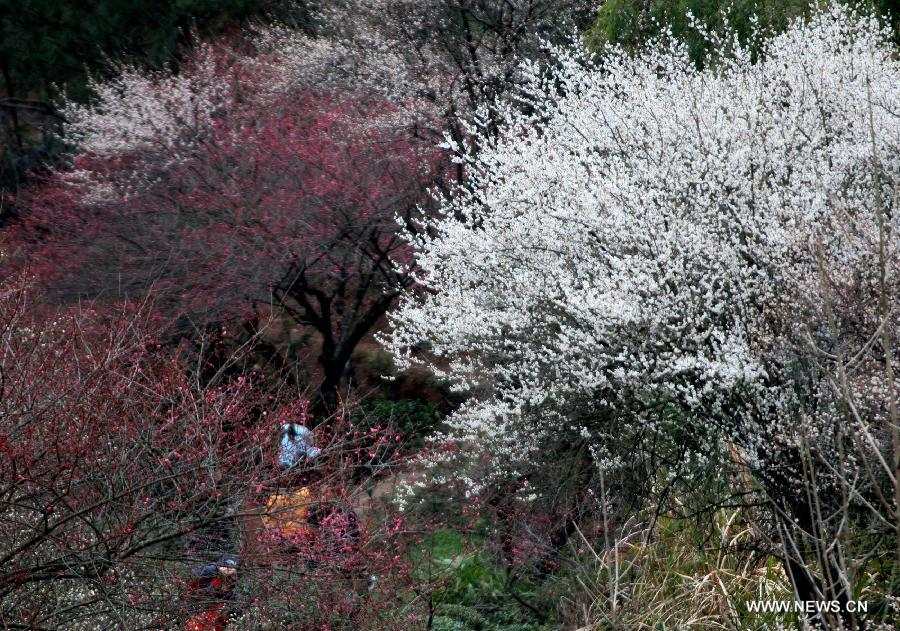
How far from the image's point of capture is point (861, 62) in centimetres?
763

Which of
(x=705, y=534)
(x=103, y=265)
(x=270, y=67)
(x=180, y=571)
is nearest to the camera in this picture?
(x=180, y=571)

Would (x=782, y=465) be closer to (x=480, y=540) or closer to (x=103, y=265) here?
(x=480, y=540)

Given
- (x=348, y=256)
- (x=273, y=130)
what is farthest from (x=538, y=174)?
A: (x=273, y=130)

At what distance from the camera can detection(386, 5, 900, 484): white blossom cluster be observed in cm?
565

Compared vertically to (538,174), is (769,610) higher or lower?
lower

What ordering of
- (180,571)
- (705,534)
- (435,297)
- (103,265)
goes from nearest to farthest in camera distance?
1. (180,571)
2. (705,534)
3. (435,297)
4. (103,265)

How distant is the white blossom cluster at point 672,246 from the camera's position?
5.65m

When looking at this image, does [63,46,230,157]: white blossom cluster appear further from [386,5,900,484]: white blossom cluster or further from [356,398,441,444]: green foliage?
[386,5,900,484]: white blossom cluster

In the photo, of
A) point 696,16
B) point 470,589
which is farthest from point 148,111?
point 470,589

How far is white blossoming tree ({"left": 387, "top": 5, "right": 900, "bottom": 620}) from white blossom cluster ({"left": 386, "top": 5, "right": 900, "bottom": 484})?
0.02 metres

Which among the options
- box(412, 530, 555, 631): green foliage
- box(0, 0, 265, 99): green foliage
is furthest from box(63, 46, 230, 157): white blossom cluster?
box(412, 530, 555, 631): green foliage

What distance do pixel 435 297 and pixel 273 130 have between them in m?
5.37

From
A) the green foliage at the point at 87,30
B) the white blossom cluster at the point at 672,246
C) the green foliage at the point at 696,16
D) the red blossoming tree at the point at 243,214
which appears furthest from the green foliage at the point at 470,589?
the green foliage at the point at 87,30

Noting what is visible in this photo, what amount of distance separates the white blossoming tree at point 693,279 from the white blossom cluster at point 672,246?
0.02 metres
